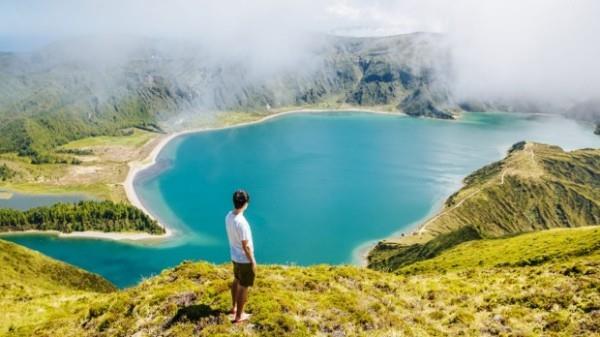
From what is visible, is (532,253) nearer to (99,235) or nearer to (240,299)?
(240,299)

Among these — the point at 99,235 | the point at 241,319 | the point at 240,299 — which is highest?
the point at 240,299

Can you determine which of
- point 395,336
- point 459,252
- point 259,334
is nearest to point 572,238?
point 459,252

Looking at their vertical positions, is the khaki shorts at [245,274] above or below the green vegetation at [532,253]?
above

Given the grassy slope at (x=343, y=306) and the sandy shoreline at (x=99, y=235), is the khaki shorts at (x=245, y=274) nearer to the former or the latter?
the grassy slope at (x=343, y=306)

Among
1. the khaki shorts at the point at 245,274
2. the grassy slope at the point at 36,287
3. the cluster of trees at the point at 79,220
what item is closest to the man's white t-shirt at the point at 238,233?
the khaki shorts at the point at 245,274

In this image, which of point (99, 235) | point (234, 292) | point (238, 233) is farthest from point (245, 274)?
point (99, 235)

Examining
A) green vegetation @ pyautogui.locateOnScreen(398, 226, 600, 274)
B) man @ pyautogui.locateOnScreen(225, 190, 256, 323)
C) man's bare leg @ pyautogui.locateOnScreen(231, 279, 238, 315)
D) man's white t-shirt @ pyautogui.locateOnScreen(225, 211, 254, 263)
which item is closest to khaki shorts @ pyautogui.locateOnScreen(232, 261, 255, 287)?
man @ pyautogui.locateOnScreen(225, 190, 256, 323)

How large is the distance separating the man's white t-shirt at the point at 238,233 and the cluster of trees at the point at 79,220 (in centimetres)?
16701

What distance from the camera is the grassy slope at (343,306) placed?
2102cm

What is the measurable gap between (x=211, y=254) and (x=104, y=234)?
53.0 m

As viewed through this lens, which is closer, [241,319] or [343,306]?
[241,319]

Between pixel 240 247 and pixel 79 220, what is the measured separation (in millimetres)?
189930

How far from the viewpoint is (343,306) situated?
76.0ft

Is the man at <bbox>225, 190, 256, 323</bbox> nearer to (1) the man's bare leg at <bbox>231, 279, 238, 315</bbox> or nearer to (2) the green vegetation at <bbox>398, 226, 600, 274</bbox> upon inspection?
(1) the man's bare leg at <bbox>231, 279, 238, 315</bbox>
